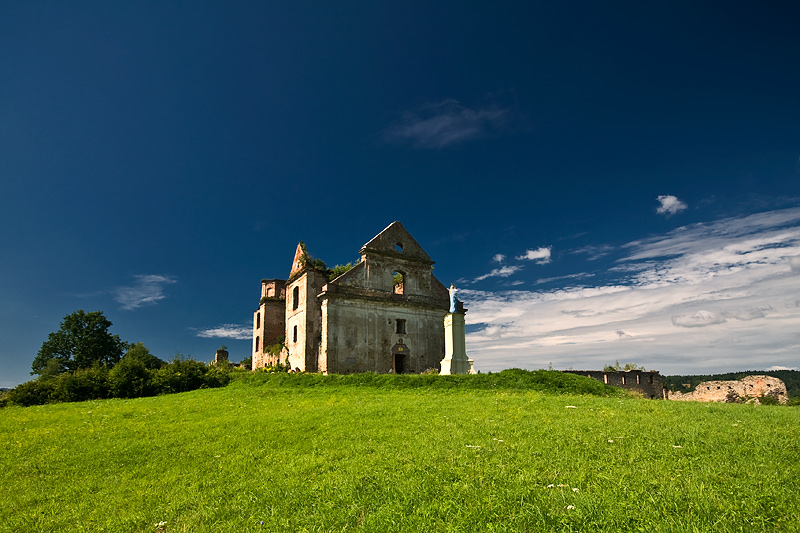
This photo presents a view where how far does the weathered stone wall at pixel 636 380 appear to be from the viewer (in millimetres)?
30906

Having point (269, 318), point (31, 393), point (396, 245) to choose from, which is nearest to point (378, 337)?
point (396, 245)

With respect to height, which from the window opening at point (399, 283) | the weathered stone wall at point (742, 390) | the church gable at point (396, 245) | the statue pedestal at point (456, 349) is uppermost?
the church gable at point (396, 245)

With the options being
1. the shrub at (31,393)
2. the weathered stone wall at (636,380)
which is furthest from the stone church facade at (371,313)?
the shrub at (31,393)

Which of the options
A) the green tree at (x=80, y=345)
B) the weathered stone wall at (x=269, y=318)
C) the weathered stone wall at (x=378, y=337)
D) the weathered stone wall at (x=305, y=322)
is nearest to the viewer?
the weathered stone wall at (x=378, y=337)

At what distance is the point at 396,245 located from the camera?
31156 millimetres

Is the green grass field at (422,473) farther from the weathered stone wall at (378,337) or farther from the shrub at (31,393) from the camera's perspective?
the weathered stone wall at (378,337)

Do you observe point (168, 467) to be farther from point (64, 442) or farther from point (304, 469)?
point (64, 442)

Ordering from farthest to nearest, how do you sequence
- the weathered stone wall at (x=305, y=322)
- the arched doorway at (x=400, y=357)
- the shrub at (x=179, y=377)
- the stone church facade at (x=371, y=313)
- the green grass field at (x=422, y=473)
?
the arched doorway at (x=400, y=357), the weathered stone wall at (x=305, y=322), the stone church facade at (x=371, y=313), the shrub at (x=179, y=377), the green grass field at (x=422, y=473)

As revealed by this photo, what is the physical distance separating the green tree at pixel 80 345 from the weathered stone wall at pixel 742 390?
50130 millimetres

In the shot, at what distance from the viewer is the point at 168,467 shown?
315 inches

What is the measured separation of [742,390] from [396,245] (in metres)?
25.4

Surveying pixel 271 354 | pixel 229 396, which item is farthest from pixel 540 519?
pixel 271 354

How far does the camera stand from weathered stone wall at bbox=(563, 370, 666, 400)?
3091 centimetres

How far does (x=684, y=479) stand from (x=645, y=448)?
151 cm
